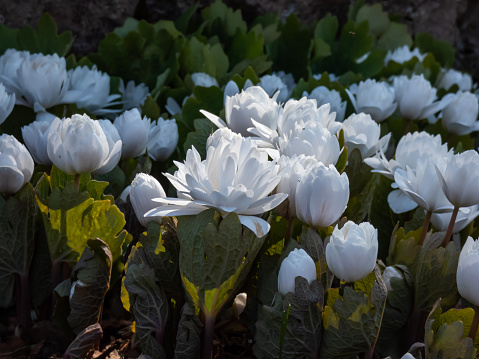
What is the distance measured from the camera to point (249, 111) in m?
1.42

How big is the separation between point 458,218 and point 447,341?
15.1 inches

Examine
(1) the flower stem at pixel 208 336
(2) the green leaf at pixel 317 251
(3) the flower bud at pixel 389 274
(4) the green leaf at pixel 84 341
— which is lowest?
(4) the green leaf at pixel 84 341

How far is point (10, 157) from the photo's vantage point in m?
1.23

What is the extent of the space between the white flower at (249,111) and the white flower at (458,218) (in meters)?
0.44

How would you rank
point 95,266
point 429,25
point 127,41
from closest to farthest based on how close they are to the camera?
1. point 95,266
2. point 127,41
3. point 429,25

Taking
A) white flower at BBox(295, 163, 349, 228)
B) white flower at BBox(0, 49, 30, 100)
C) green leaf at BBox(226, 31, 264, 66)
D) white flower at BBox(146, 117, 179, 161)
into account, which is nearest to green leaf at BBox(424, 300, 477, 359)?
white flower at BBox(295, 163, 349, 228)

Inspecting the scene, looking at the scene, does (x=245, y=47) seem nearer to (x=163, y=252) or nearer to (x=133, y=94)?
(x=133, y=94)

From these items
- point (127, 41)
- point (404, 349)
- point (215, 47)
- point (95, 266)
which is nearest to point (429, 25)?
point (215, 47)

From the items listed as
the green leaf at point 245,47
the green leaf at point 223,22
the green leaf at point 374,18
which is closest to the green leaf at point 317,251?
the green leaf at point 245,47

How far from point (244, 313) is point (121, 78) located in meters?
1.17

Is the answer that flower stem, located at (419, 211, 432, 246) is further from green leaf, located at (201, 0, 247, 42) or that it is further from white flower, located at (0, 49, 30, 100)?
green leaf, located at (201, 0, 247, 42)

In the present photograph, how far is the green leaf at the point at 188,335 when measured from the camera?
113 centimetres

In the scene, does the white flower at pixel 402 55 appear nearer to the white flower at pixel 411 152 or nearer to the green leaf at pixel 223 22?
the green leaf at pixel 223 22

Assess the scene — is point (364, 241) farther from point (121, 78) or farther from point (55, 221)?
point (121, 78)
